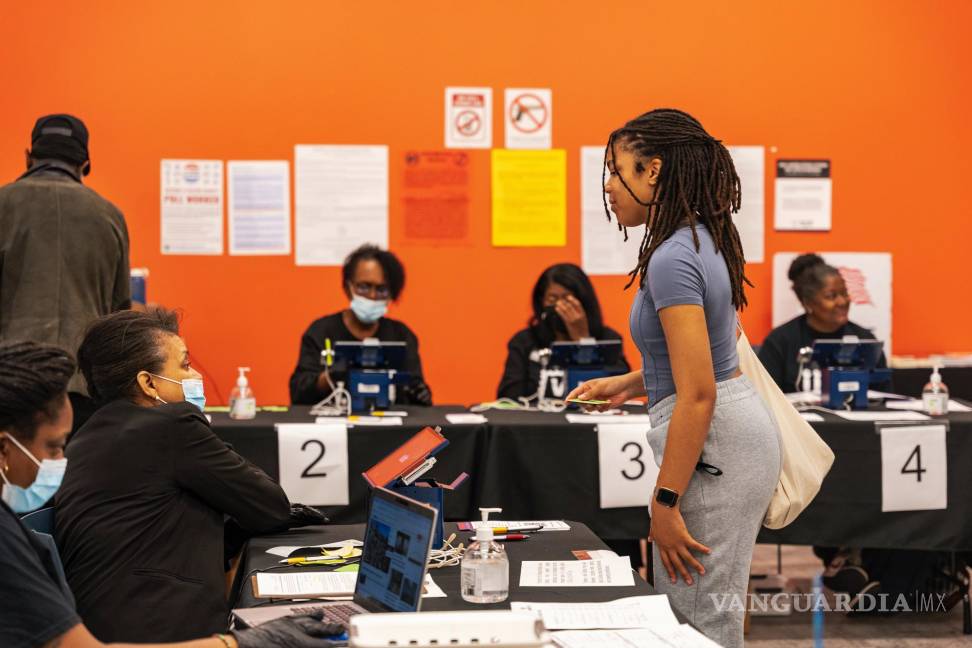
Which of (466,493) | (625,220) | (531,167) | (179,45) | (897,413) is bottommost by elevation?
(466,493)

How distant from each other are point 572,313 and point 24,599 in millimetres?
3047

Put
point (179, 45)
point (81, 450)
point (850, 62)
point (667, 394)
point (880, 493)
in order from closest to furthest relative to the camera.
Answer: point (667, 394) → point (81, 450) → point (880, 493) → point (179, 45) → point (850, 62)

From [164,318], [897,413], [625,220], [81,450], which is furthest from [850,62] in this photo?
[81,450]

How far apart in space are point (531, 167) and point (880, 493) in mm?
2233

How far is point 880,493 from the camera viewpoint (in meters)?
3.66

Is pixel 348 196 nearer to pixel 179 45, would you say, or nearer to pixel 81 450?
pixel 179 45

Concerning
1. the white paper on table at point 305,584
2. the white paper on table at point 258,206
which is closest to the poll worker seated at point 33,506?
the white paper on table at point 305,584

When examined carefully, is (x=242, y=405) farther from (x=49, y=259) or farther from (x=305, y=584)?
(x=305, y=584)

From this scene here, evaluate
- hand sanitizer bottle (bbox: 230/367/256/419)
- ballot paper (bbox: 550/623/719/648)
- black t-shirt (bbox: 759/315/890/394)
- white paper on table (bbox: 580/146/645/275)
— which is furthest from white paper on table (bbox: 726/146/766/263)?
ballot paper (bbox: 550/623/719/648)

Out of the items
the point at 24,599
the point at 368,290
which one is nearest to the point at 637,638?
the point at 24,599

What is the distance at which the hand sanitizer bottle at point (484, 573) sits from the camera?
1920 mm

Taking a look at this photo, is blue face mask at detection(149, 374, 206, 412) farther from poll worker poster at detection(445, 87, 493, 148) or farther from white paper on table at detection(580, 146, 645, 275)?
white paper on table at detection(580, 146, 645, 275)

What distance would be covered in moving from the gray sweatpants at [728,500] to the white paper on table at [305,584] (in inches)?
24.6

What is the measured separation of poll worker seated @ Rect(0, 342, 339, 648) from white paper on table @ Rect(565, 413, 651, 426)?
2106 mm
